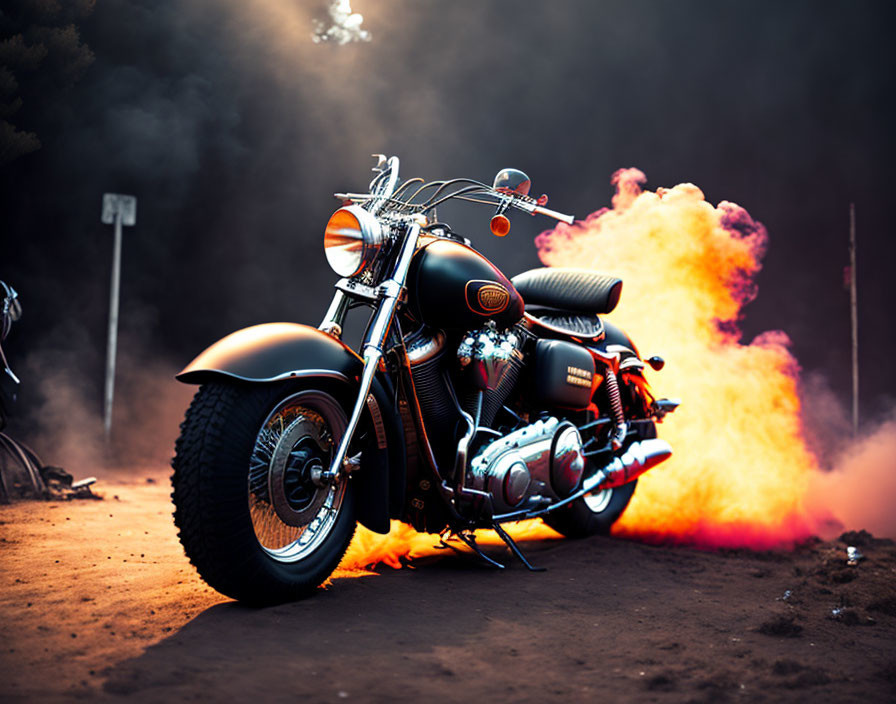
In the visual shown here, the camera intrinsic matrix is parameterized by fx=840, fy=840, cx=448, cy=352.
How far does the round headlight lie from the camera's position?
3.29m

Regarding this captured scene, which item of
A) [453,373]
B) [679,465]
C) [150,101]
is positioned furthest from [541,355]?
[150,101]

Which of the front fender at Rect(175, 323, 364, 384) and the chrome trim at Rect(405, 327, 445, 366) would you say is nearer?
the front fender at Rect(175, 323, 364, 384)

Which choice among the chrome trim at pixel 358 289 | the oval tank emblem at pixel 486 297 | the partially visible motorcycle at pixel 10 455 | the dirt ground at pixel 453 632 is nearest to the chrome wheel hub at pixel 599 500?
the dirt ground at pixel 453 632

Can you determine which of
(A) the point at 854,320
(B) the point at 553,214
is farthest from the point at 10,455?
(A) the point at 854,320

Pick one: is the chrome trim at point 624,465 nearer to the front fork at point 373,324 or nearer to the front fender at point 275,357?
the front fork at point 373,324

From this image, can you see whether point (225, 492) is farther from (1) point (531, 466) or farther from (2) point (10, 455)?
(2) point (10, 455)

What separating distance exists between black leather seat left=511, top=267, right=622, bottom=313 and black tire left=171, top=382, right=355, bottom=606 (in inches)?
87.3

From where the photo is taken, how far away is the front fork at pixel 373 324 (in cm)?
307

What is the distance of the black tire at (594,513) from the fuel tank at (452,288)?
1.59 m

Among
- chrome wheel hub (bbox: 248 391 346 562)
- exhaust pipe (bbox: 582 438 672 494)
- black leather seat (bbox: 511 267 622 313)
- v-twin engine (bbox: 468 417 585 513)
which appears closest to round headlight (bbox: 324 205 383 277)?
chrome wheel hub (bbox: 248 391 346 562)

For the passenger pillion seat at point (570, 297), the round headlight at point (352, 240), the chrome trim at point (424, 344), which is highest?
the passenger pillion seat at point (570, 297)

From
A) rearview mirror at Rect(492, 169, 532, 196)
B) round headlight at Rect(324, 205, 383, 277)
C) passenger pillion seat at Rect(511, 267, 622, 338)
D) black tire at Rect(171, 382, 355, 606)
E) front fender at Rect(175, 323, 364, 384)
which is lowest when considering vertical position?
black tire at Rect(171, 382, 355, 606)

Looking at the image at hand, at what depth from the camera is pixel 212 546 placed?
2752mm

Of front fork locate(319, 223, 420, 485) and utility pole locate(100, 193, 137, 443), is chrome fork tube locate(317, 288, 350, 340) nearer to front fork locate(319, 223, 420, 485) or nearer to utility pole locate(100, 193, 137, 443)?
front fork locate(319, 223, 420, 485)
